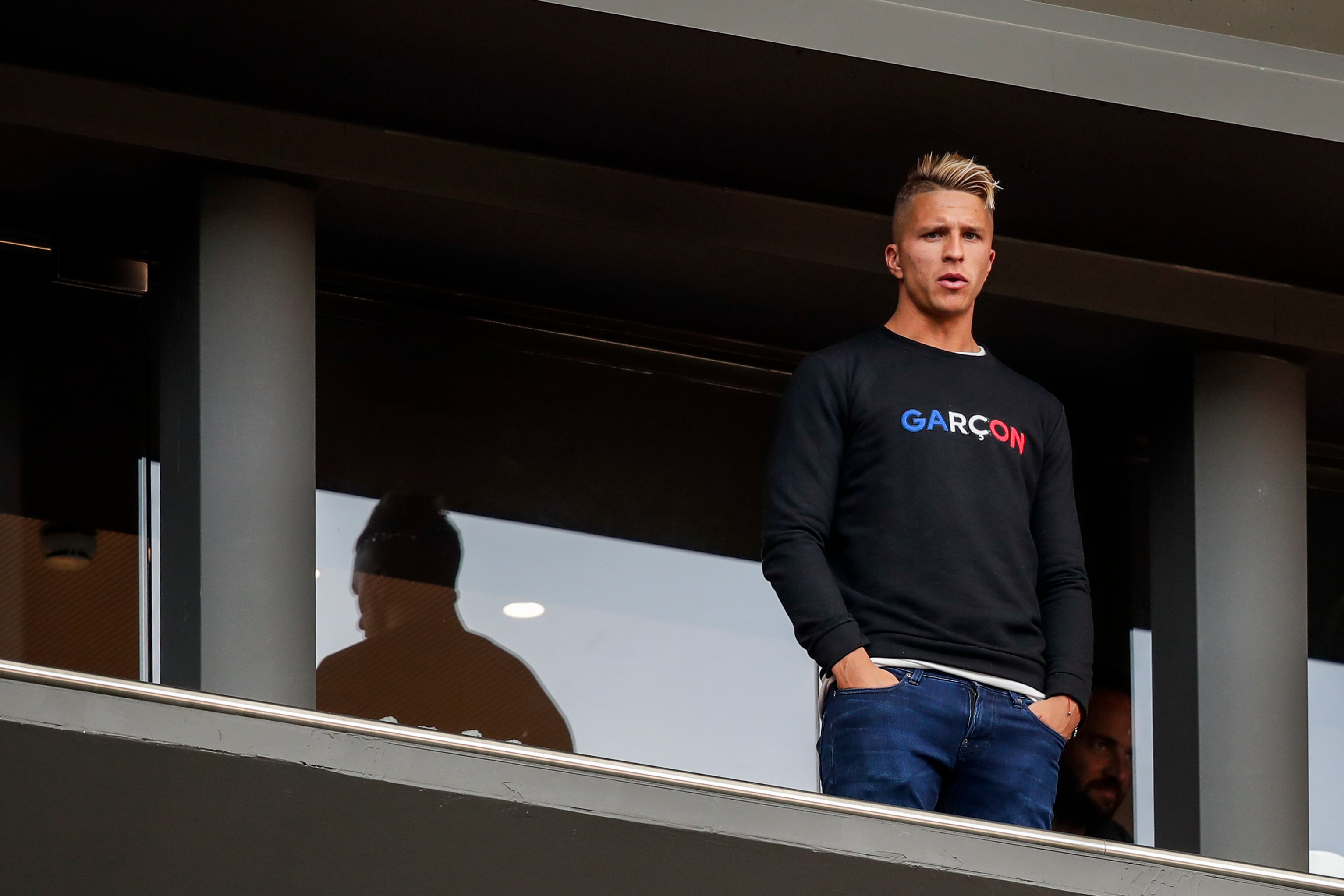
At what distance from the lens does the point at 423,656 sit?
6.82 m

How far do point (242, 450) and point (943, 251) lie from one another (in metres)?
2.29

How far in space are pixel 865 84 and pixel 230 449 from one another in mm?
2166

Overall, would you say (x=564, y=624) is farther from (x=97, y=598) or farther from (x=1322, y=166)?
(x=1322, y=166)

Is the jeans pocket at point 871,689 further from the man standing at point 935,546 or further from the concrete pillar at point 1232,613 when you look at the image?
the concrete pillar at point 1232,613

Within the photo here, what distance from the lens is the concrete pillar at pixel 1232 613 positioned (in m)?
6.80

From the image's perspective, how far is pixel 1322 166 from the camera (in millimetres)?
6461

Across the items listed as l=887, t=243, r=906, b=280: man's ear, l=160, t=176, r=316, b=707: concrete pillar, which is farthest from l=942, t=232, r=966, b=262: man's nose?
l=160, t=176, r=316, b=707: concrete pillar

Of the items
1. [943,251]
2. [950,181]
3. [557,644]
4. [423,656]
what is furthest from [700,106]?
[423,656]

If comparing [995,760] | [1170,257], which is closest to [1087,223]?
[1170,257]

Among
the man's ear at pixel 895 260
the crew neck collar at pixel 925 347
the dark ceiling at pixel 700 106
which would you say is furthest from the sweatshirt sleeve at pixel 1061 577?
the dark ceiling at pixel 700 106

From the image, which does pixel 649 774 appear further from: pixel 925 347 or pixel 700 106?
pixel 700 106

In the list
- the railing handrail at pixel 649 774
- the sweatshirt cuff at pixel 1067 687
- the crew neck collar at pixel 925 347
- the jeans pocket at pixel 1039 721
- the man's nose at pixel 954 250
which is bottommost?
the railing handrail at pixel 649 774

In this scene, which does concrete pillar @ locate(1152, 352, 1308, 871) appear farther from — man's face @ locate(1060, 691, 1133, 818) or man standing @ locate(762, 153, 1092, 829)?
man standing @ locate(762, 153, 1092, 829)

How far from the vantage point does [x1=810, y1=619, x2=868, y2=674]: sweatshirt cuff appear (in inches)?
175
